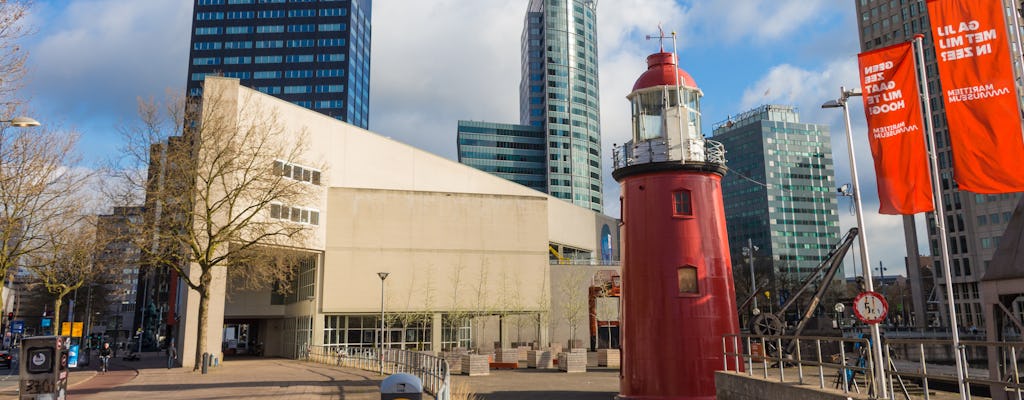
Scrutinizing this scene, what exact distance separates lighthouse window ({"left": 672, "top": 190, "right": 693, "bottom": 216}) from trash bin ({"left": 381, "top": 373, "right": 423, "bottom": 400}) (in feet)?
39.8

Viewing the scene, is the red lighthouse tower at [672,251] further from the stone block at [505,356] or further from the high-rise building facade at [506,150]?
the high-rise building facade at [506,150]

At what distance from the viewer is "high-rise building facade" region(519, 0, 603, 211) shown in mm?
154375

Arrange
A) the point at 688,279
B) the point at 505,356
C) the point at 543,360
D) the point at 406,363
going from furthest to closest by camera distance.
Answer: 1. the point at 505,356
2. the point at 543,360
3. the point at 406,363
4. the point at 688,279

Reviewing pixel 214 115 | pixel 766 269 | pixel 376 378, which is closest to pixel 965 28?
pixel 376 378

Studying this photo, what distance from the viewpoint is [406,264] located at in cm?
5028

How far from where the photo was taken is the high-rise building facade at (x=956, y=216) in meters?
91.9

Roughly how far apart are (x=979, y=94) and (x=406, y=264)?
41949 millimetres

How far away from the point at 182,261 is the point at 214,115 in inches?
294

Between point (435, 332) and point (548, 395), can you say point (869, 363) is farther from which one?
point (435, 332)

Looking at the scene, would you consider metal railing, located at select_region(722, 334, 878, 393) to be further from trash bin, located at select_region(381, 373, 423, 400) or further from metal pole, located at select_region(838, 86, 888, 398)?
trash bin, located at select_region(381, 373, 423, 400)

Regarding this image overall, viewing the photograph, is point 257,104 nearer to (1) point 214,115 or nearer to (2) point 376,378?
(1) point 214,115

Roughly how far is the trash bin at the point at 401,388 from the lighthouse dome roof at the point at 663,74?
14374 millimetres

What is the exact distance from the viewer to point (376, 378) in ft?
84.0

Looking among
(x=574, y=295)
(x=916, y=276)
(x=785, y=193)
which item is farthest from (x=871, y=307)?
(x=785, y=193)
